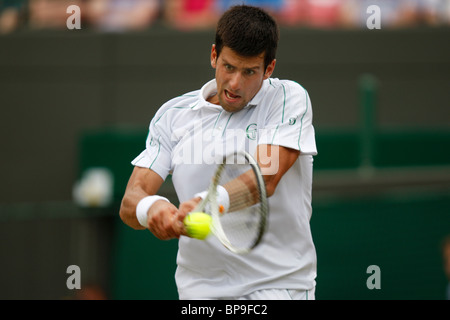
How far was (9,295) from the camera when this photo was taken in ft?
32.8

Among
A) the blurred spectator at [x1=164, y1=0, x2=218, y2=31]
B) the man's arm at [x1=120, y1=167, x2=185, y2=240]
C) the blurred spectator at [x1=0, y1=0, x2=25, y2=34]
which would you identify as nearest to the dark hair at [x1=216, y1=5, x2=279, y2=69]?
the man's arm at [x1=120, y1=167, x2=185, y2=240]

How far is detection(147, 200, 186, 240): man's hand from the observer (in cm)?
371

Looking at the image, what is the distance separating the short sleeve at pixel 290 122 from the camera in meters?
4.05

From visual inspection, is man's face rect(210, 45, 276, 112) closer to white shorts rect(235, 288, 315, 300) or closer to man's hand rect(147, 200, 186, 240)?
man's hand rect(147, 200, 186, 240)

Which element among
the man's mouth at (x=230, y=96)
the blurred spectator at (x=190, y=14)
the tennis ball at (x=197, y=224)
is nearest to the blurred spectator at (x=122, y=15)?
the blurred spectator at (x=190, y=14)

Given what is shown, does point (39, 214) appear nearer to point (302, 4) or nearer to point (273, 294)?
point (302, 4)

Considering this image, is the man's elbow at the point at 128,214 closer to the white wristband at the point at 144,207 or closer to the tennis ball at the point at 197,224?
the white wristband at the point at 144,207

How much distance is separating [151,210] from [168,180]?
19.4 ft

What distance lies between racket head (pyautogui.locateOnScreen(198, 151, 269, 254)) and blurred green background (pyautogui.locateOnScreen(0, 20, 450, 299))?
480cm

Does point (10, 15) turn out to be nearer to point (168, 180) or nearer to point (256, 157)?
point (168, 180)

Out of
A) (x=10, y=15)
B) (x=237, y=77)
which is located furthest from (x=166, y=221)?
(x=10, y=15)

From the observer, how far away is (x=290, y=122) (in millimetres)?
4113

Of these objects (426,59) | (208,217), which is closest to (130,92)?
(426,59)
